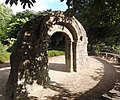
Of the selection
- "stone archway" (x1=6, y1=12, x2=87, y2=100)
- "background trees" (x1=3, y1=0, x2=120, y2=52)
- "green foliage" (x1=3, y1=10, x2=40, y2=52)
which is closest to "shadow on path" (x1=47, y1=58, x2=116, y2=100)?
"stone archway" (x1=6, y1=12, x2=87, y2=100)

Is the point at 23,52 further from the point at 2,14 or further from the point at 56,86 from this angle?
the point at 2,14

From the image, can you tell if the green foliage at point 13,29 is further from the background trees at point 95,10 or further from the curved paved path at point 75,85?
the background trees at point 95,10

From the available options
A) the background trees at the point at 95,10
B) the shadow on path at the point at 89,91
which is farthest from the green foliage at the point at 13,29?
the background trees at the point at 95,10

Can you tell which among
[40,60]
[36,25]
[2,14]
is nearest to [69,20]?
[36,25]

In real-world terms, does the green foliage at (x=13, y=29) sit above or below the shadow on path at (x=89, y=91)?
above

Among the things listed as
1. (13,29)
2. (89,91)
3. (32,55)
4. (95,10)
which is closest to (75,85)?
(89,91)

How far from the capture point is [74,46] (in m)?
19.1

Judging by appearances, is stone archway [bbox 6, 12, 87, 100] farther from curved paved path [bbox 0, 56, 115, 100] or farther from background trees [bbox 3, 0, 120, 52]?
background trees [bbox 3, 0, 120, 52]

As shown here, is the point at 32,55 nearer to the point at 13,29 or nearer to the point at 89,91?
the point at 89,91

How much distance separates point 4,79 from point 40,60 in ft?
13.4

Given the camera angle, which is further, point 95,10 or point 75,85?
point 75,85

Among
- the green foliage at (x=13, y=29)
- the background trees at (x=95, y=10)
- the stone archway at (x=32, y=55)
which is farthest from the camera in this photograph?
the green foliage at (x=13, y=29)

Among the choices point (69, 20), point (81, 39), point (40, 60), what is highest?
point (69, 20)

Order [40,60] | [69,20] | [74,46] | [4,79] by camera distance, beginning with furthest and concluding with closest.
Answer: [74,46]
[69,20]
[4,79]
[40,60]
